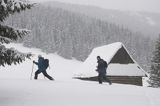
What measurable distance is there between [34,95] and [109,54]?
25.1 metres

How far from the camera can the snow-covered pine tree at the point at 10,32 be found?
33.3ft

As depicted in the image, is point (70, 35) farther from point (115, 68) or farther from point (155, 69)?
point (115, 68)

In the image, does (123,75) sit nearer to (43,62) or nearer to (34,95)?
(43,62)

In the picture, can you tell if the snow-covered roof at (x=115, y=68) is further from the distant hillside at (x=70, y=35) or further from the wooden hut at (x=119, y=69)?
the distant hillside at (x=70, y=35)

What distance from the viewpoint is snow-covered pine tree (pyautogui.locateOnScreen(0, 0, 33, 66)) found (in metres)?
10.2

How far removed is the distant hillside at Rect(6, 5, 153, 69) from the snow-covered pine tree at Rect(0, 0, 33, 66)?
91890 mm

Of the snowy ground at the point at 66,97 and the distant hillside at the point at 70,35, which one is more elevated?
the distant hillside at the point at 70,35

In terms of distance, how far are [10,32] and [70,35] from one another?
11138cm

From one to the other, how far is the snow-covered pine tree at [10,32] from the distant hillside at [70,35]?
91.9 m

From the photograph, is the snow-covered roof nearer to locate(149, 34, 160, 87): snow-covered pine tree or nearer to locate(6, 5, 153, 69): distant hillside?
locate(149, 34, 160, 87): snow-covered pine tree

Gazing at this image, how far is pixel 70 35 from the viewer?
122062mm

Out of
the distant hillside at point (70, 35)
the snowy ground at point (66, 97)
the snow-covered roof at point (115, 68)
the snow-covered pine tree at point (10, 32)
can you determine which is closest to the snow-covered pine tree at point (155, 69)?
the snow-covered roof at point (115, 68)

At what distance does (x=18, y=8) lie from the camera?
1024 cm

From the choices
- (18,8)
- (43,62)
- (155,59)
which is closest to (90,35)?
(155,59)
